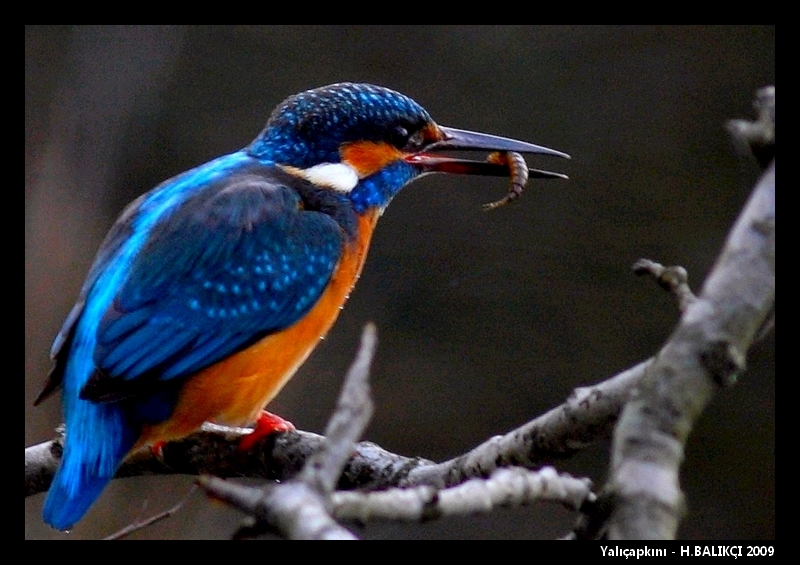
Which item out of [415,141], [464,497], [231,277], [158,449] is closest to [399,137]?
[415,141]

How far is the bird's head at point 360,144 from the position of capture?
272 cm

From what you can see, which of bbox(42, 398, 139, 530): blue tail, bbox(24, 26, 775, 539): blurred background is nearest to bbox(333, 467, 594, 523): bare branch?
bbox(42, 398, 139, 530): blue tail

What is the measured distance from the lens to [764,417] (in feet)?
16.6

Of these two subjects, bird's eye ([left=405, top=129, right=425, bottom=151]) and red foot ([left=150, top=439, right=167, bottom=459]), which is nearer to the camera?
red foot ([left=150, top=439, right=167, bottom=459])

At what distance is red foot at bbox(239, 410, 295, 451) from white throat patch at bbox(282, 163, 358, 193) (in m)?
0.61

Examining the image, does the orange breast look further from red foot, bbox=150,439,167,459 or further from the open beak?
the open beak

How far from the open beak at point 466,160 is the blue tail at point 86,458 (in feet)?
3.42

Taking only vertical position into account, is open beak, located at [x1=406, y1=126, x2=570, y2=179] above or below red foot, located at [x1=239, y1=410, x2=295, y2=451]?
above

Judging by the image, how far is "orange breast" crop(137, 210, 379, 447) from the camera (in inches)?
92.0

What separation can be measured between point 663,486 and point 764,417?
14.1 feet

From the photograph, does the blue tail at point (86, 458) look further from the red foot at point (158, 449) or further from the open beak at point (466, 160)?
the open beak at point (466, 160)

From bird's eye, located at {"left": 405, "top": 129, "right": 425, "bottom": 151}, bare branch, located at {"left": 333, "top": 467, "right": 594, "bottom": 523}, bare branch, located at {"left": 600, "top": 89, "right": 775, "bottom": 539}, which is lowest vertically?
bare branch, located at {"left": 333, "top": 467, "right": 594, "bottom": 523}

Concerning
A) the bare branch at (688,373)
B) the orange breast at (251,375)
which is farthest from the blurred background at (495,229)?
the bare branch at (688,373)

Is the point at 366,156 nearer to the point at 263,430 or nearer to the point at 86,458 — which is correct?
the point at 263,430
